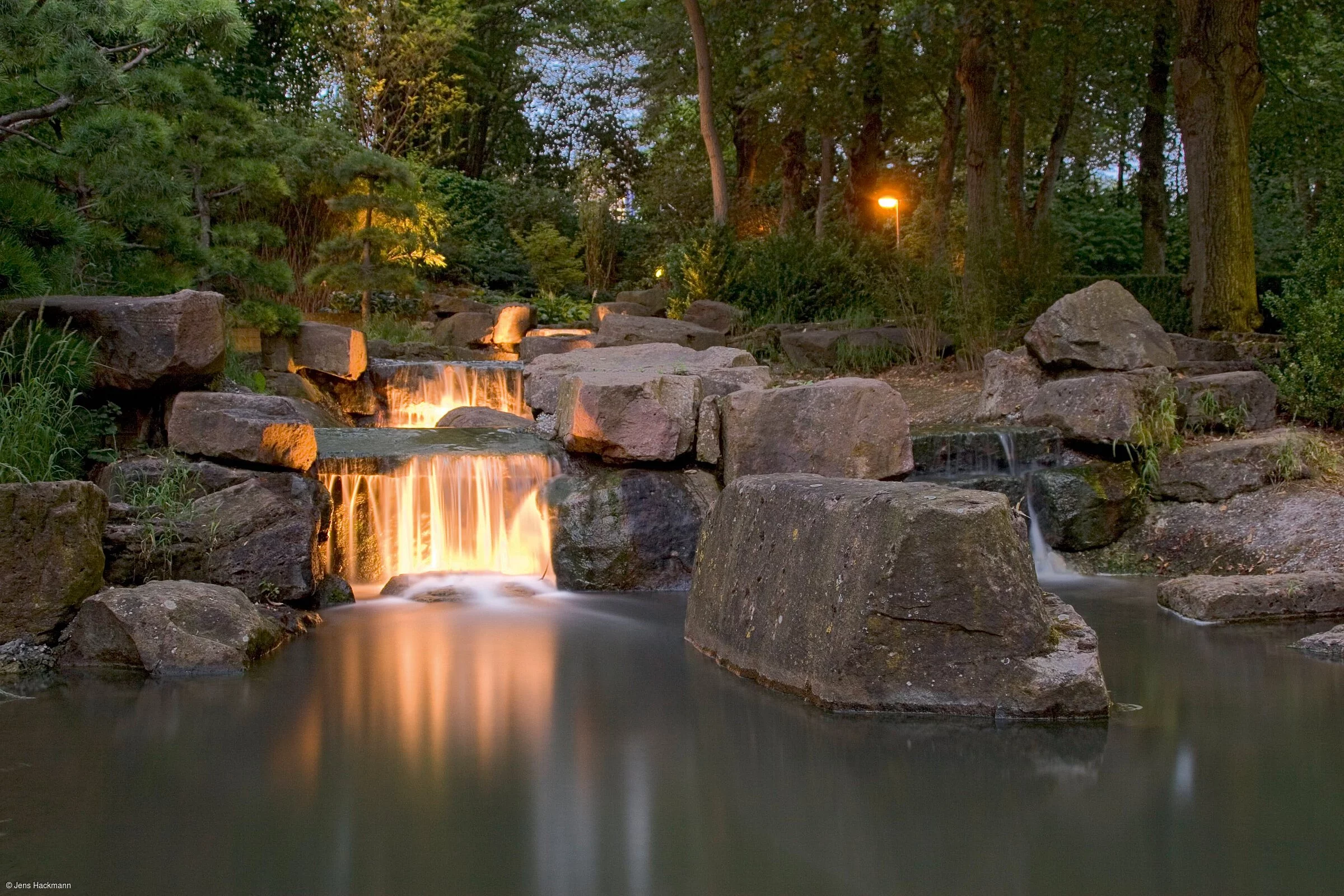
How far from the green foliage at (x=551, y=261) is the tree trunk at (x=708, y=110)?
464cm

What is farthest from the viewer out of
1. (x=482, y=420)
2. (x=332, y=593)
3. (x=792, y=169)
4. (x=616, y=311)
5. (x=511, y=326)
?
(x=792, y=169)

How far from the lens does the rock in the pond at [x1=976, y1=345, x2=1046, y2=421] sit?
9.56 meters

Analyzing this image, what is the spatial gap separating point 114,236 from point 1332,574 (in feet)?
25.8

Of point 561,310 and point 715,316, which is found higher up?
point 561,310

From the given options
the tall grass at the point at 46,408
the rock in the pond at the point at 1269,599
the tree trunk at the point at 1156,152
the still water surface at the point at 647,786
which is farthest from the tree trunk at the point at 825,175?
the still water surface at the point at 647,786

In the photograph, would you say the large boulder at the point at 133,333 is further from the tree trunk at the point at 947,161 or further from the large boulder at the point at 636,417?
the tree trunk at the point at 947,161

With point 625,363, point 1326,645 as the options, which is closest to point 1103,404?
point 1326,645

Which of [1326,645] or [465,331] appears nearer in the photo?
[1326,645]

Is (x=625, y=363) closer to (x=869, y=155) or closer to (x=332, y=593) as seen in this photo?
(x=332, y=593)

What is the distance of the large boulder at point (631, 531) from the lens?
7.51 m

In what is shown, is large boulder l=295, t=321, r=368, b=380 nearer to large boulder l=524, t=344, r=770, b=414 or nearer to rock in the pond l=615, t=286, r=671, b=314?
large boulder l=524, t=344, r=770, b=414

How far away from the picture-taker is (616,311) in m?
17.5

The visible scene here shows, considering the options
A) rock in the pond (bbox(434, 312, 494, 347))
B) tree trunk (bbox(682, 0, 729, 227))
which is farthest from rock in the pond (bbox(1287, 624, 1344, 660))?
tree trunk (bbox(682, 0, 729, 227))

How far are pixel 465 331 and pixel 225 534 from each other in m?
10.5
